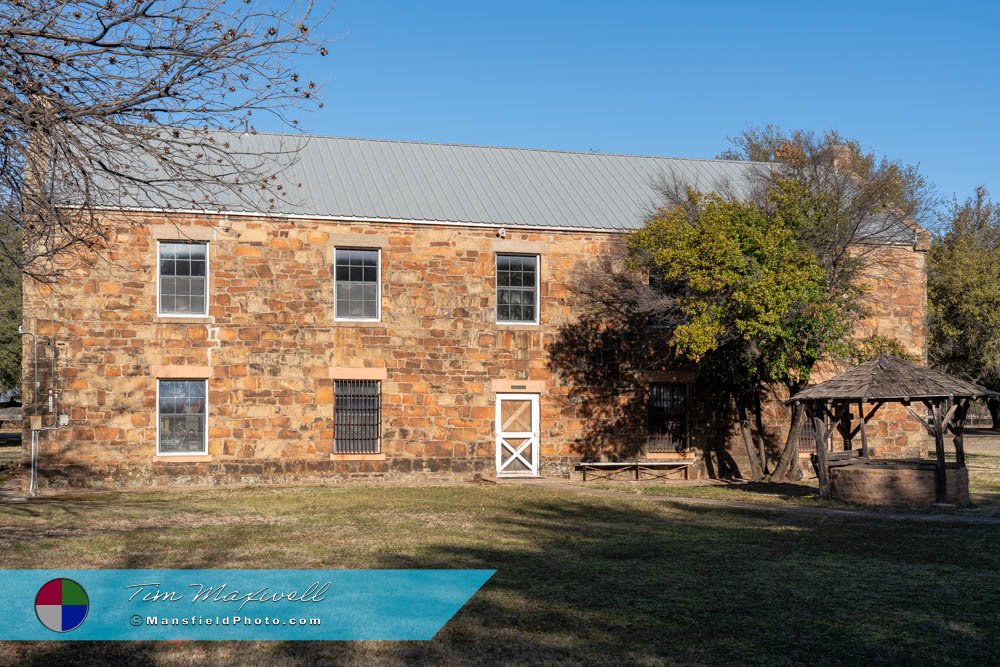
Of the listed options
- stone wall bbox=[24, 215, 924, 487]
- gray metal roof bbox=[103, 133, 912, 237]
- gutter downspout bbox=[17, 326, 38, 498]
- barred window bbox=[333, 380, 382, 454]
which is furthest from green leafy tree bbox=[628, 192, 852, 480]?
gutter downspout bbox=[17, 326, 38, 498]

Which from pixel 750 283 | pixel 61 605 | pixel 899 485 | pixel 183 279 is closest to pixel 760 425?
pixel 750 283

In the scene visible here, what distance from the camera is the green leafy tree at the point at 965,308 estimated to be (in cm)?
3425

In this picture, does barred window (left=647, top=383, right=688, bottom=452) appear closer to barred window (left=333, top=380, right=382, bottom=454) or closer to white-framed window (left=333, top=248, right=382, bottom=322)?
barred window (left=333, top=380, right=382, bottom=454)

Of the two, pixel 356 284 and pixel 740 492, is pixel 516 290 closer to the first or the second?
pixel 356 284

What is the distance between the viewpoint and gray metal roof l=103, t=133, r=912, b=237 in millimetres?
24594

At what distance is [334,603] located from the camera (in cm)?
929

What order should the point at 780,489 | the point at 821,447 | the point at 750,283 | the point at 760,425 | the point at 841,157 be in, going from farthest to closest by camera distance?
1. the point at 841,157
2. the point at 760,425
3. the point at 780,489
4. the point at 750,283
5. the point at 821,447

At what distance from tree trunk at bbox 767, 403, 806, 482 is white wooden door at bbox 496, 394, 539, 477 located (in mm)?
5640

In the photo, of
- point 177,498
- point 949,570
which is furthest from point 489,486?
point 949,570

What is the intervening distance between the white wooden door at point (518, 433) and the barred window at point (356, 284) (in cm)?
371

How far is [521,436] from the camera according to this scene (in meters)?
24.7

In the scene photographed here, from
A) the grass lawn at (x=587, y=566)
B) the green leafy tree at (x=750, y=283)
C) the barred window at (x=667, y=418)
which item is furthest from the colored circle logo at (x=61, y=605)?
the barred window at (x=667, y=418)

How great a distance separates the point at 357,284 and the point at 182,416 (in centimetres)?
480

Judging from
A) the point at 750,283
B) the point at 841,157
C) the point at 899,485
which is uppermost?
the point at 841,157
